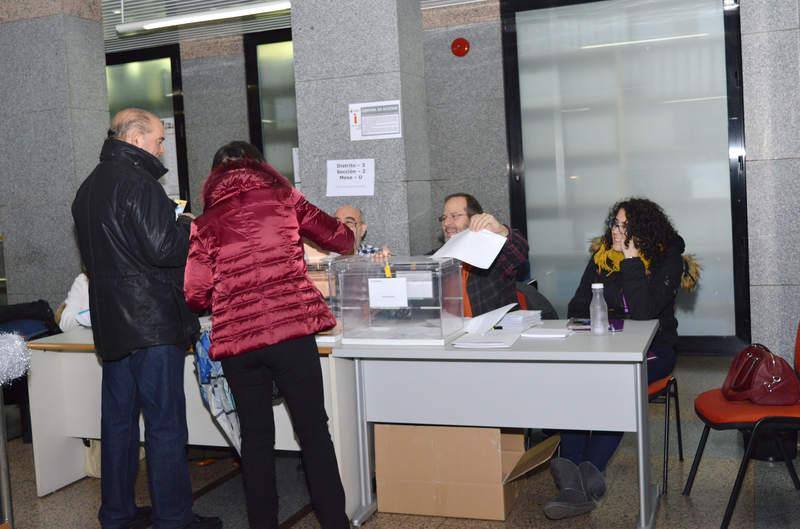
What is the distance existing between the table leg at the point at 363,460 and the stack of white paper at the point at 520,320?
0.64 meters

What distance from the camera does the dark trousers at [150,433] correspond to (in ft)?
10.7

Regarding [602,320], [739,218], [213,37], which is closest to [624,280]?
[602,320]

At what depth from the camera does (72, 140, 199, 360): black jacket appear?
123 inches

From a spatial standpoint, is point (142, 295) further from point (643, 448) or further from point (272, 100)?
point (272, 100)

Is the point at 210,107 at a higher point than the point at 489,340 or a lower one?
higher

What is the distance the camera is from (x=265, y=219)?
2875mm

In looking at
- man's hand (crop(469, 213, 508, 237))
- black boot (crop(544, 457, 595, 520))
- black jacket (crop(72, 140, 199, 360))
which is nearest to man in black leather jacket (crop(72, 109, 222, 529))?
black jacket (crop(72, 140, 199, 360))

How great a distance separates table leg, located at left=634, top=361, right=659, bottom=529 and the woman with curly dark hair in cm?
28

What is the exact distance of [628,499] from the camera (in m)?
3.60

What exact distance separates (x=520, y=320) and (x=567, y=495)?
721 millimetres

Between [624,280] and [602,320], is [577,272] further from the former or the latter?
[602,320]

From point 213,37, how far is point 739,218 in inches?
180

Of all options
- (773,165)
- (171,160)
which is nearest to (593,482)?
(773,165)

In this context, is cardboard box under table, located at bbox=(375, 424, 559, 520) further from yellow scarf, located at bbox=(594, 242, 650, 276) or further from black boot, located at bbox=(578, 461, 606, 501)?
yellow scarf, located at bbox=(594, 242, 650, 276)
